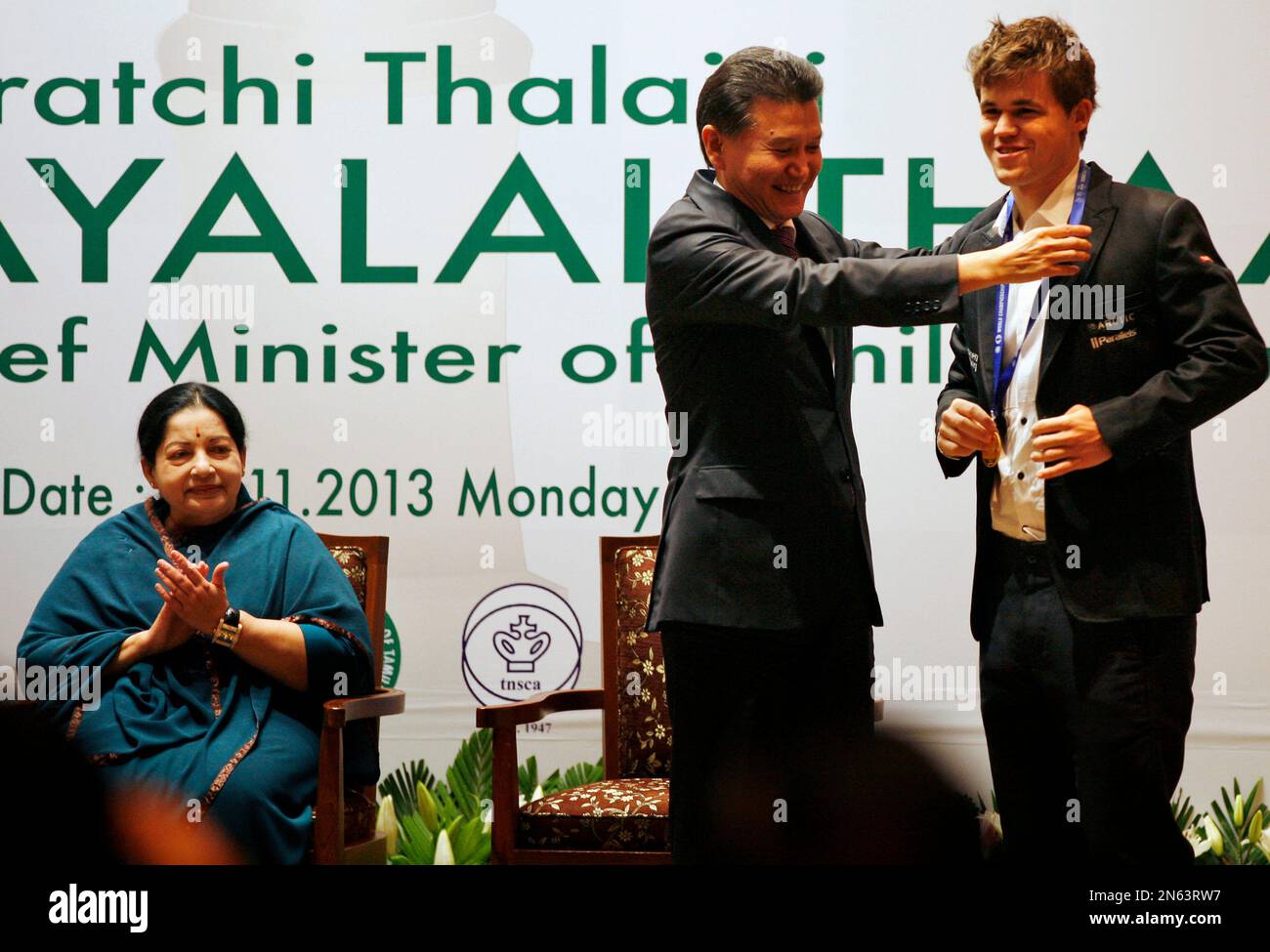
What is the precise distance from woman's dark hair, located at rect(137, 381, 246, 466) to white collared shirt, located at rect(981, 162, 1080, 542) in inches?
70.8

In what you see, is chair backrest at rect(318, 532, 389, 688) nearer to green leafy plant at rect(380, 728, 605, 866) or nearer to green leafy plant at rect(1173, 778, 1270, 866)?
green leafy plant at rect(380, 728, 605, 866)

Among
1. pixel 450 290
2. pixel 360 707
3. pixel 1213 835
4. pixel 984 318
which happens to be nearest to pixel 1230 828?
pixel 1213 835

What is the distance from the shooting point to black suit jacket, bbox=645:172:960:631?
244 centimetres

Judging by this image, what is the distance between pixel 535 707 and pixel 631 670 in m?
0.34

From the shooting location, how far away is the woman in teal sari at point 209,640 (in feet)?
9.54

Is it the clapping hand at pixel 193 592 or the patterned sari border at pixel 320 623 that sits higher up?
the clapping hand at pixel 193 592

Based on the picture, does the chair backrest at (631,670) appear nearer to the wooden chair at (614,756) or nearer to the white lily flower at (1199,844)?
the wooden chair at (614,756)

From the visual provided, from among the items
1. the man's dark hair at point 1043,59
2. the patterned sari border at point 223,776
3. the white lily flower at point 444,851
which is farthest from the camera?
the white lily flower at point 444,851

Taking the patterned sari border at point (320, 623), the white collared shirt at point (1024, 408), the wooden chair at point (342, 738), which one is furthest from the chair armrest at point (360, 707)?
the white collared shirt at point (1024, 408)

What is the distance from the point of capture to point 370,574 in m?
3.53

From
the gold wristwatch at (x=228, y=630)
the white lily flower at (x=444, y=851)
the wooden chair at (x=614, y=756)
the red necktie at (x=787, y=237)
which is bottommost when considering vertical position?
the white lily flower at (x=444, y=851)

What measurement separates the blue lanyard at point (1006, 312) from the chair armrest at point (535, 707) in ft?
Answer: 4.64

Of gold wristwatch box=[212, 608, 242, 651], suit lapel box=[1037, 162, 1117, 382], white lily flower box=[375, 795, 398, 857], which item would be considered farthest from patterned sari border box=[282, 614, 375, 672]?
suit lapel box=[1037, 162, 1117, 382]
